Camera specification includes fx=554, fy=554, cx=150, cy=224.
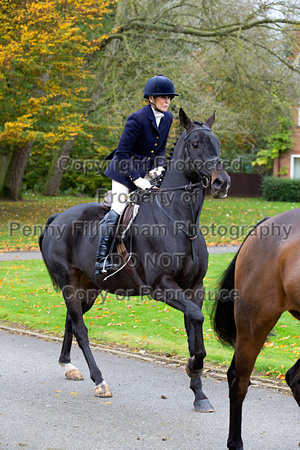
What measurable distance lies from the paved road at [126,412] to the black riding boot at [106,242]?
4.22 ft

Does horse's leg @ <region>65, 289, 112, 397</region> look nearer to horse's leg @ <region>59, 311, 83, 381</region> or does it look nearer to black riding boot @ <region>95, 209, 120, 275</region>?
horse's leg @ <region>59, 311, 83, 381</region>

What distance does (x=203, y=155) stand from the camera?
5133mm

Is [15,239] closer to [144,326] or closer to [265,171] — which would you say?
[144,326]

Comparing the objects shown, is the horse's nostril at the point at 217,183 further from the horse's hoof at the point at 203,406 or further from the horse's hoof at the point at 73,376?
the horse's hoof at the point at 73,376

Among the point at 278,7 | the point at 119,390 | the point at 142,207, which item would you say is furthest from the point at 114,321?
the point at 278,7

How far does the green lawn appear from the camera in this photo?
6902mm

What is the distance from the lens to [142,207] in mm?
5750

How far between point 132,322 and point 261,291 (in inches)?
198

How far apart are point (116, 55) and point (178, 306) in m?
18.7

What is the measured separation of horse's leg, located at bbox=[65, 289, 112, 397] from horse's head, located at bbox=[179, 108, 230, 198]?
84.7 inches

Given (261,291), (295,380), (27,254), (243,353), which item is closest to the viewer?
(261,291)

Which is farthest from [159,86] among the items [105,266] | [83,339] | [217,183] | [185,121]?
[83,339]

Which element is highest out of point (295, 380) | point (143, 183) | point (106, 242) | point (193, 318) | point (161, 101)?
point (161, 101)

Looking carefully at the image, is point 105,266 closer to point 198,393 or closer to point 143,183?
point 143,183
